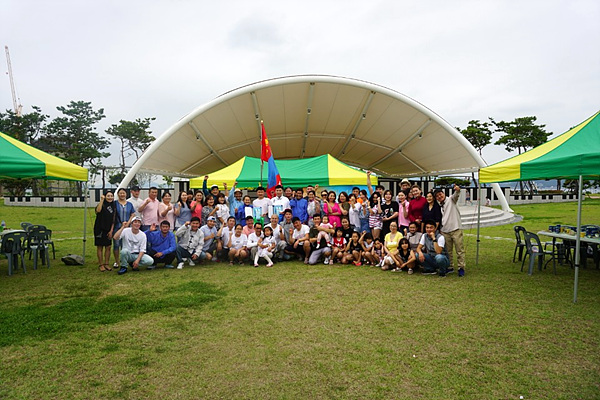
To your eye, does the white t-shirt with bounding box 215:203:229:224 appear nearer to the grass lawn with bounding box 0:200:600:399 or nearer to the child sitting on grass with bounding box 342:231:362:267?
the grass lawn with bounding box 0:200:600:399

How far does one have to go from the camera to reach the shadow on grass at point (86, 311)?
377 cm

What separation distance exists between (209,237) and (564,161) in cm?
594

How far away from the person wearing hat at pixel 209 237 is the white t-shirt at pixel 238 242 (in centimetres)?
38

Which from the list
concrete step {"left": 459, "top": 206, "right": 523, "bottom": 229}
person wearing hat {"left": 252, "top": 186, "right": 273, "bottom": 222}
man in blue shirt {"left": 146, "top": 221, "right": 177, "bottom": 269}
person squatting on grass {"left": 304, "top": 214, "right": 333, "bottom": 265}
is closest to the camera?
man in blue shirt {"left": 146, "top": 221, "right": 177, "bottom": 269}

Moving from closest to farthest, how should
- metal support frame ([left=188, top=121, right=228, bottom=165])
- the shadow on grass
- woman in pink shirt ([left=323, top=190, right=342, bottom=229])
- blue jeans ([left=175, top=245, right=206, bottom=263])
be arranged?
the shadow on grass
blue jeans ([left=175, top=245, right=206, bottom=263])
woman in pink shirt ([left=323, top=190, right=342, bottom=229])
metal support frame ([left=188, top=121, right=228, bottom=165])

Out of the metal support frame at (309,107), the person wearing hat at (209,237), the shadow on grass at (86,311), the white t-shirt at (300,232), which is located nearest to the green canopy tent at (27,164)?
the shadow on grass at (86,311)

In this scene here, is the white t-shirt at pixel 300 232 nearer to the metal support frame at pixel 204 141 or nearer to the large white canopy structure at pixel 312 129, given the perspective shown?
the large white canopy structure at pixel 312 129

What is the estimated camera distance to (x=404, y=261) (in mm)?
6559

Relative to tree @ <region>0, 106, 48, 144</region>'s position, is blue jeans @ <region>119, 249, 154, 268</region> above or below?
below

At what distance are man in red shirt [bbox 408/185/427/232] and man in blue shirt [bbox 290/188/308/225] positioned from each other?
235 cm

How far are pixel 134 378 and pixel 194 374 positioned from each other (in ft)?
1.49

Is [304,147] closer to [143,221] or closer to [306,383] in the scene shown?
[143,221]

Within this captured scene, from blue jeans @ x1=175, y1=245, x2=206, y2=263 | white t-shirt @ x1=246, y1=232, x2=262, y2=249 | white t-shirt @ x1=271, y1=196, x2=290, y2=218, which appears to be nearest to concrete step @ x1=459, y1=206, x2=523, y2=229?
white t-shirt @ x1=271, y1=196, x2=290, y2=218

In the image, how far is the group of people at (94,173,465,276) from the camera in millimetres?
6398
